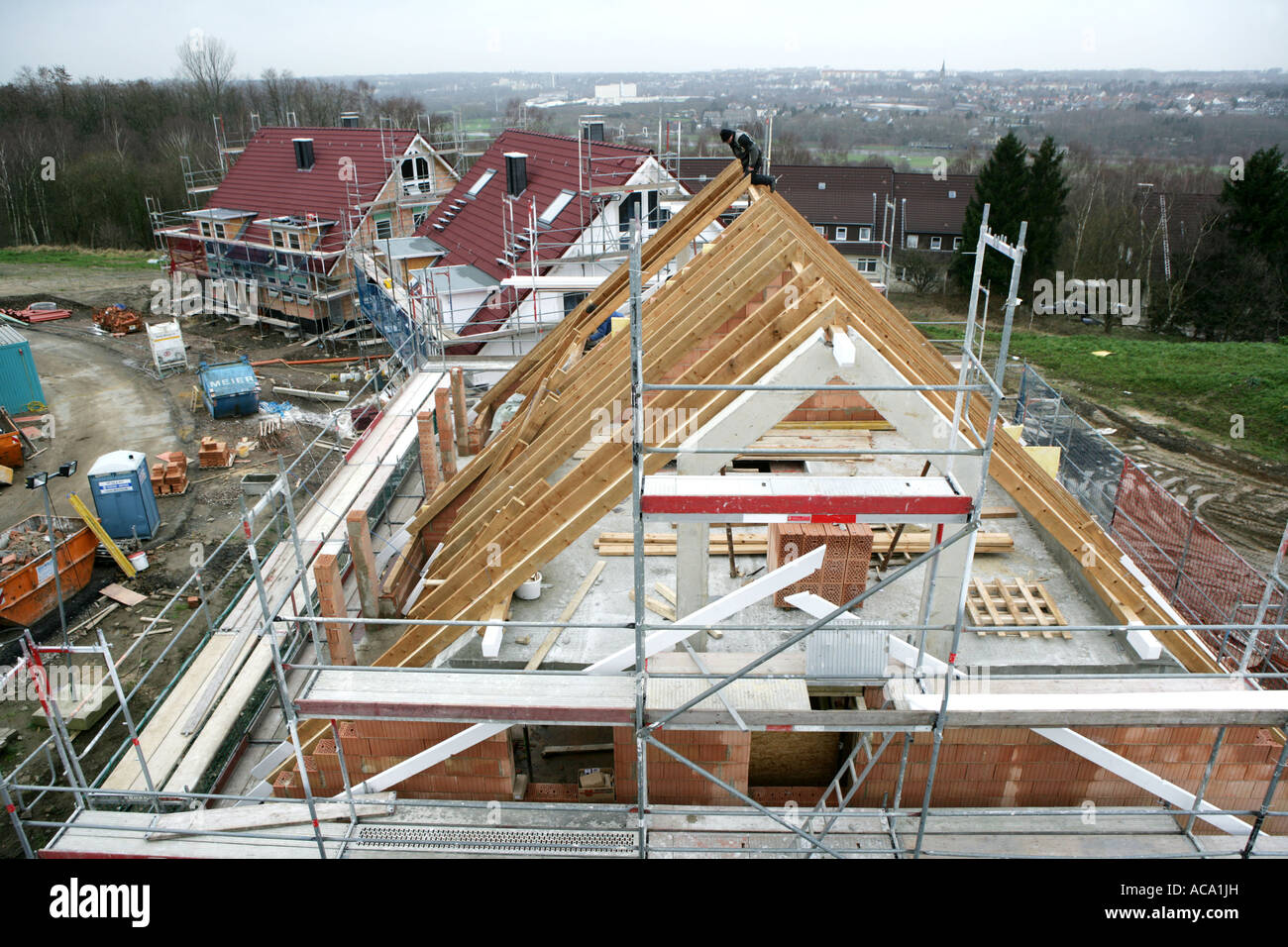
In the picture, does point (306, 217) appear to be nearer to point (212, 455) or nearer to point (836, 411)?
point (212, 455)

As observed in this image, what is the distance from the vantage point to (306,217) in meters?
30.2

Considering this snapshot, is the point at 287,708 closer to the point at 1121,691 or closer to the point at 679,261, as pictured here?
the point at 1121,691

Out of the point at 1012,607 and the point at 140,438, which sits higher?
the point at 1012,607

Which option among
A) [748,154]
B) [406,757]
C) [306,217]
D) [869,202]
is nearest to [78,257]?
[306,217]

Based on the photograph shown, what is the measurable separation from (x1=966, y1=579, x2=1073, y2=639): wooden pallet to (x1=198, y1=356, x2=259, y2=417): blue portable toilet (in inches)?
811

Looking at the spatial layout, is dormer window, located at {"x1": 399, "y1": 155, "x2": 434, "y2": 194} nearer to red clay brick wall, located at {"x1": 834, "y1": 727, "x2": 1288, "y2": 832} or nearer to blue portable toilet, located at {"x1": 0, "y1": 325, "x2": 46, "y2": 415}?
blue portable toilet, located at {"x1": 0, "y1": 325, "x2": 46, "y2": 415}

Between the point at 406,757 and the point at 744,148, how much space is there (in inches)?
322

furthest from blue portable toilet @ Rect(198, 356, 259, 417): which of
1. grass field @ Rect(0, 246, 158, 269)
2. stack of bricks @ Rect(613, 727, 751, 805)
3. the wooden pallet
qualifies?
grass field @ Rect(0, 246, 158, 269)

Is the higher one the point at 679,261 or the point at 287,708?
the point at 679,261

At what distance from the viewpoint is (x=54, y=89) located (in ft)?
195

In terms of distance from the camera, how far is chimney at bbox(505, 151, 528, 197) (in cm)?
2555

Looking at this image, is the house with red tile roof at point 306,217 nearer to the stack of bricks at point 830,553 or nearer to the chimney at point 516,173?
the chimney at point 516,173

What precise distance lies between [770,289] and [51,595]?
1372 cm
